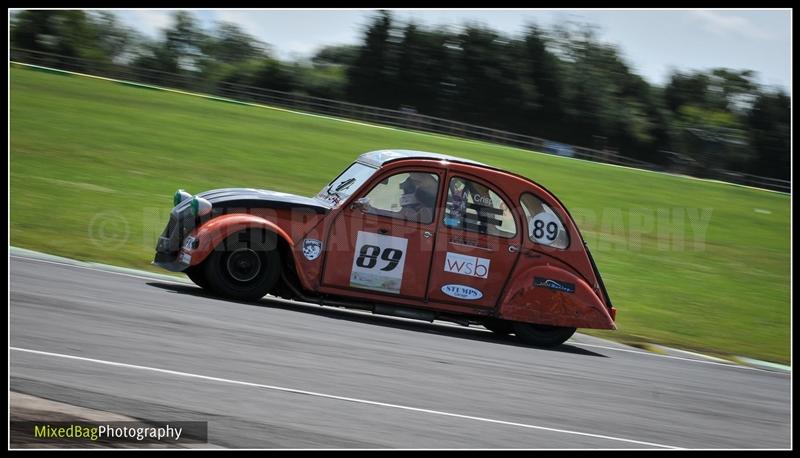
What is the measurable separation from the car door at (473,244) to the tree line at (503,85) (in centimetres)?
5559

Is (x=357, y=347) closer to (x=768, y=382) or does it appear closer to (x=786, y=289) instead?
(x=768, y=382)

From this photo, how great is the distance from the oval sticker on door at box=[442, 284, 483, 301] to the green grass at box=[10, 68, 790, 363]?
10.8ft

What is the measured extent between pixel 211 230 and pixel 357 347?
6.42 ft

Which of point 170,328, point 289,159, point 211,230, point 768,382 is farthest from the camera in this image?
point 289,159

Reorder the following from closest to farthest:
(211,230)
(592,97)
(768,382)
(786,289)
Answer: (211,230) → (768,382) → (786,289) → (592,97)

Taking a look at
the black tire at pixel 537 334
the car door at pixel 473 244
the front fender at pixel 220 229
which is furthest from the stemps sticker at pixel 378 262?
the black tire at pixel 537 334

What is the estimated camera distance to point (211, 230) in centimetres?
874

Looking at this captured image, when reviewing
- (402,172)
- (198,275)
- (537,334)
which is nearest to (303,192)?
(198,275)

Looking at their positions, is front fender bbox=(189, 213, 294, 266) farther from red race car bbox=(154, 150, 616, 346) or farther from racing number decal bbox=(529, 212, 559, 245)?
racing number decal bbox=(529, 212, 559, 245)

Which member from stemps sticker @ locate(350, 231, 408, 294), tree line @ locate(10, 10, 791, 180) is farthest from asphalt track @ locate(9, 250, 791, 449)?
tree line @ locate(10, 10, 791, 180)

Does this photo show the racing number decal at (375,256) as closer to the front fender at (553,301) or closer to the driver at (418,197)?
the driver at (418,197)

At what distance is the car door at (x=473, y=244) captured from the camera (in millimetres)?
9328

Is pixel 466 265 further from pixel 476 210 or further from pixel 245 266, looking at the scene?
pixel 245 266

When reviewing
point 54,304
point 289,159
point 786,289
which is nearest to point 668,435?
point 54,304
